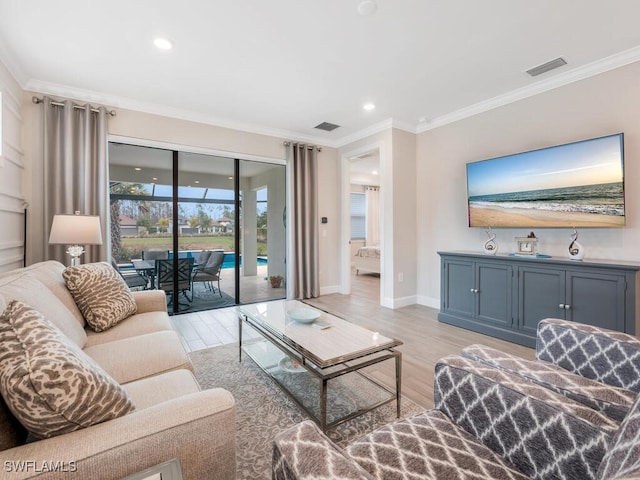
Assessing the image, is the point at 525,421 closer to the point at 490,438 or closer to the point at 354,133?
the point at 490,438

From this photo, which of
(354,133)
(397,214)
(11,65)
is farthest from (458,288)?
(11,65)

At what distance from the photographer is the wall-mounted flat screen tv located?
106 inches

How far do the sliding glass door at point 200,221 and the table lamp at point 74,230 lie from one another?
1083 mm

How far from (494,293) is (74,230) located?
415cm

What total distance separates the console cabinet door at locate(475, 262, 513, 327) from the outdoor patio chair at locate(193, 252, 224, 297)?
347 cm

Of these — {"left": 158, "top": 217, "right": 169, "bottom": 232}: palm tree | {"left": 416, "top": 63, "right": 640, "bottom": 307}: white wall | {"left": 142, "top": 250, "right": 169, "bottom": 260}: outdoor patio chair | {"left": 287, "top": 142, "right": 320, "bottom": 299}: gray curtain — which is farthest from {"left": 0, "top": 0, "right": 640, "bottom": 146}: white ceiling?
{"left": 142, "top": 250, "right": 169, "bottom": 260}: outdoor patio chair

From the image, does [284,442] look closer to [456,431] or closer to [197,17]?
[456,431]

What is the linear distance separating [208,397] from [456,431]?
→ 90 cm

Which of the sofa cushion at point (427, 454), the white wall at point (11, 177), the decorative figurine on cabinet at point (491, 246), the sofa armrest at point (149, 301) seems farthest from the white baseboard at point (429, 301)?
the white wall at point (11, 177)

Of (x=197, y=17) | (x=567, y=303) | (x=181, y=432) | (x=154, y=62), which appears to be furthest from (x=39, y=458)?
(x=567, y=303)

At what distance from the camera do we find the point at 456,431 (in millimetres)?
1107

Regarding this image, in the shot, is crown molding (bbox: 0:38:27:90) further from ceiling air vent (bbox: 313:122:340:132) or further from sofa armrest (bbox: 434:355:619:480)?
sofa armrest (bbox: 434:355:619:480)

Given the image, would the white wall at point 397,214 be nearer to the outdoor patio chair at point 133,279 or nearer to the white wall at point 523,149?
the white wall at point 523,149

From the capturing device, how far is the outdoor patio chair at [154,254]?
157 inches
